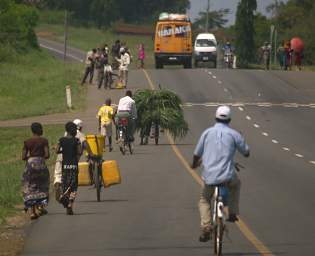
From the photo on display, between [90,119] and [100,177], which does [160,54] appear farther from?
[100,177]

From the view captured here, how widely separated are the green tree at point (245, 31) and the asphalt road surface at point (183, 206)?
142 ft

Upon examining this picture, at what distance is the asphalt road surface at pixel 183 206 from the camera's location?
1456 centimetres

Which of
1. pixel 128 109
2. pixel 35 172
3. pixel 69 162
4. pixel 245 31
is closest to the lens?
pixel 35 172

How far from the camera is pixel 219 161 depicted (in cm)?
1303

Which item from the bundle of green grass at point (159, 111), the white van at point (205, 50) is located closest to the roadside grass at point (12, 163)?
the bundle of green grass at point (159, 111)

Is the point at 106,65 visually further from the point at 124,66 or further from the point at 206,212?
the point at 206,212

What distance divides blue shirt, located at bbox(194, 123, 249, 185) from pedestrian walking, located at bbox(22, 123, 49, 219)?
5.13 m

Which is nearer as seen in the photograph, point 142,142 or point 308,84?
point 142,142

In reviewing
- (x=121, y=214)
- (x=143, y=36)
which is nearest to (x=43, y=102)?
(x=121, y=214)

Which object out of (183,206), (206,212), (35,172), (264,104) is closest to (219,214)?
(206,212)

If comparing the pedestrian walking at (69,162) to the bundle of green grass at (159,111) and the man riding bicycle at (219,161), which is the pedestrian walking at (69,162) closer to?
the man riding bicycle at (219,161)

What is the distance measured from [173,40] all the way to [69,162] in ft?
170

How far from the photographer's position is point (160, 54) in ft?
231

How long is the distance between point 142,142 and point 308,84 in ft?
89.9
